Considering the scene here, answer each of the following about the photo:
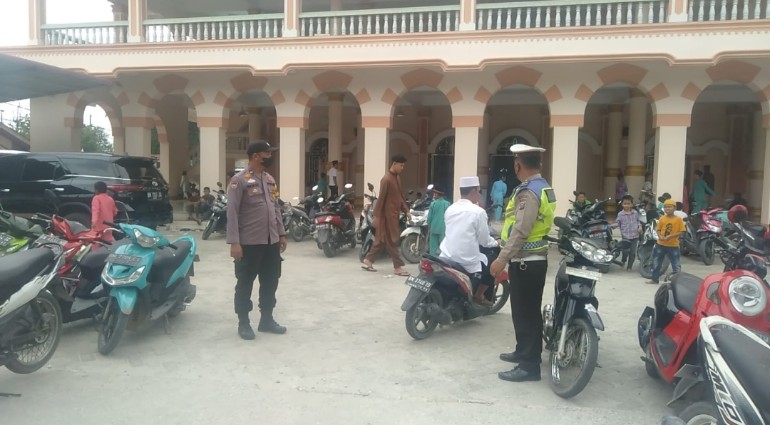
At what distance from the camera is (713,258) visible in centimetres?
906

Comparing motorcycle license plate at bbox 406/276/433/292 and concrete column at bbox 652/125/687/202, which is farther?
concrete column at bbox 652/125/687/202

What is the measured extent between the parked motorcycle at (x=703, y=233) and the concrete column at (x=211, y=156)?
10462 mm

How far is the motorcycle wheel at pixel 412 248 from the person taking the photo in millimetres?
8672

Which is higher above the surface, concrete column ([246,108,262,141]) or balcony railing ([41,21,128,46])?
balcony railing ([41,21,128,46])

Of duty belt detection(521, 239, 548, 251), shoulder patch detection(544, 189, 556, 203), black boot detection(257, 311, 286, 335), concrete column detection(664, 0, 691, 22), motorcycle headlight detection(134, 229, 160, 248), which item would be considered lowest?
black boot detection(257, 311, 286, 335)

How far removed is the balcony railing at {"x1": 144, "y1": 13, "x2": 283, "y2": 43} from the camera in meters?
12.6

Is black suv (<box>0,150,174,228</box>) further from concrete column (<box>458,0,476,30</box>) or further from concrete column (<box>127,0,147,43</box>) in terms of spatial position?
concrete column (<box>458,0,476,30</box>)

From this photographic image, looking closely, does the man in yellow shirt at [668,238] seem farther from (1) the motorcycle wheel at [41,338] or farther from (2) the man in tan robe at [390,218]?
(1) the motorcycle wheel at [41,338]

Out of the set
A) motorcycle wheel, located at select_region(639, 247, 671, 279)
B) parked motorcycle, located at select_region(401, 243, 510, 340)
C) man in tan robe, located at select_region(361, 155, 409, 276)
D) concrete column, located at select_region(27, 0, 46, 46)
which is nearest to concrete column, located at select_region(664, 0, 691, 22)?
motorcycle wheel, located at select_region(639, 247, 671, 279)

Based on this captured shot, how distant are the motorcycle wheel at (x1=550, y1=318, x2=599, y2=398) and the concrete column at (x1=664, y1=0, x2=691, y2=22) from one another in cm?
901

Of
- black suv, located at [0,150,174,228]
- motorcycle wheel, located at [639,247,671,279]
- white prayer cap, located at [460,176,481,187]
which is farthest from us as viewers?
black suv, located at [0,150,174,228]

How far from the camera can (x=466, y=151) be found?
12328 mm

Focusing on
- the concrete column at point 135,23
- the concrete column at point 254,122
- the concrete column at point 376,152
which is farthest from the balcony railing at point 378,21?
the concrete column at point 254,122

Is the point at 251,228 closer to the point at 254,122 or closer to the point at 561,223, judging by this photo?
the point at 561,223
